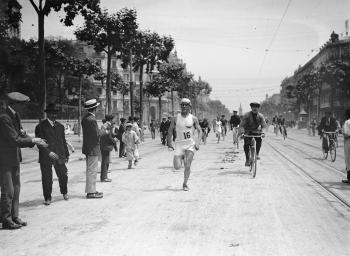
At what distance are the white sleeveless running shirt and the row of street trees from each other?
11914 millimetres

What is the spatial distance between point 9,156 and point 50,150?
189cm

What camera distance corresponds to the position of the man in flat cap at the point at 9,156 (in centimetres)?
589

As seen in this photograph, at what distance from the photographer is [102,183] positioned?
10.6 metres

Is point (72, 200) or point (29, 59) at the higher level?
point (29, 59)

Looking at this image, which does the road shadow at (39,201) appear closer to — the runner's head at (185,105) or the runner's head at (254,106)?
the runner's head at (185,105)

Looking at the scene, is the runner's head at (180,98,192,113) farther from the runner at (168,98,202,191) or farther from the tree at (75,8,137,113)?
the tree at (75,8,137,113)

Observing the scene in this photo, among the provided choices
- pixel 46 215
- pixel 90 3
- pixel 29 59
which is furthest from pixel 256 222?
pixel 29 59

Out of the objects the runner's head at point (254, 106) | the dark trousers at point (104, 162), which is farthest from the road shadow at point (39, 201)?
the runner's head at point (254, 106)

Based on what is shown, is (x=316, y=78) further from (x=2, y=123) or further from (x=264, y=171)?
(x=2, y=123)

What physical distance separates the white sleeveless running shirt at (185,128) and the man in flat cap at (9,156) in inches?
148

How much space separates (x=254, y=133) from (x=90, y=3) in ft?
39.0

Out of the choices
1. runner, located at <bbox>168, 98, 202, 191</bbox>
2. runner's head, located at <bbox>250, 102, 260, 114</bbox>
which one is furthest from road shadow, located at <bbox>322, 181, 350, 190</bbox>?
runner, located at <bbox>168, 98, 202, 191</bbox>

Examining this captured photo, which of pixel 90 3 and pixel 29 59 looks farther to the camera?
pixel 29 59

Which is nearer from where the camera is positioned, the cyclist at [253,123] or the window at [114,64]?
the cyclist at [253,123]
